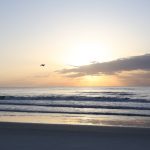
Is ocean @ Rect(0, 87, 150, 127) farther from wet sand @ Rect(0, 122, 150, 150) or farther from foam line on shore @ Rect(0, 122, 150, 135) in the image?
wet sand @ Rect(0, 122, 150, 150)

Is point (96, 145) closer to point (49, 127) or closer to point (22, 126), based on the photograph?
point (49, 127)

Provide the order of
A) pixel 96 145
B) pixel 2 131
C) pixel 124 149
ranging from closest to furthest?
pixel 124 149 → pixel 96 145 → pixel 2 131

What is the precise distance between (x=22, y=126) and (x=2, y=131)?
4.95 feet

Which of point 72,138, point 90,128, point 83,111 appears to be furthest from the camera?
point 83,111

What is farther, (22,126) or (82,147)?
(22,126)

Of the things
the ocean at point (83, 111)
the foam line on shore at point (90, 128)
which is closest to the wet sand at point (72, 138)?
the foam line on shore at point (90, 128)

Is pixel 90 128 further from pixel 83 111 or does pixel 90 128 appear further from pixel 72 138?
pixel 83 111

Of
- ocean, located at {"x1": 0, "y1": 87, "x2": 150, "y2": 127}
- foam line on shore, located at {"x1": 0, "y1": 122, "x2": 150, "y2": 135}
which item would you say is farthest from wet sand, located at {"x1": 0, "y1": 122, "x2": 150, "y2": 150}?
ocean, located at {"x1": 0, "y1": 87, "x2": 150, "y2": 127}

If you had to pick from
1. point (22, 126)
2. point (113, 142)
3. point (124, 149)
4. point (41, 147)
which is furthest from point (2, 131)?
point (124, 149)

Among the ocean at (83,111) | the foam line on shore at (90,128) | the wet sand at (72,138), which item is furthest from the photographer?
the ocean at (83,111)

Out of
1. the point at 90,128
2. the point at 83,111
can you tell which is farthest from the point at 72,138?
the point at 83,111

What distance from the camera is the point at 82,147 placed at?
8828 mm

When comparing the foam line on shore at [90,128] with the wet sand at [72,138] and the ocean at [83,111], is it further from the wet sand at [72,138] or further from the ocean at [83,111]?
the ocean at [83,111]

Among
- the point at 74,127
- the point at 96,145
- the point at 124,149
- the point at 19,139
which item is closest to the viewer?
the point at 124,149
